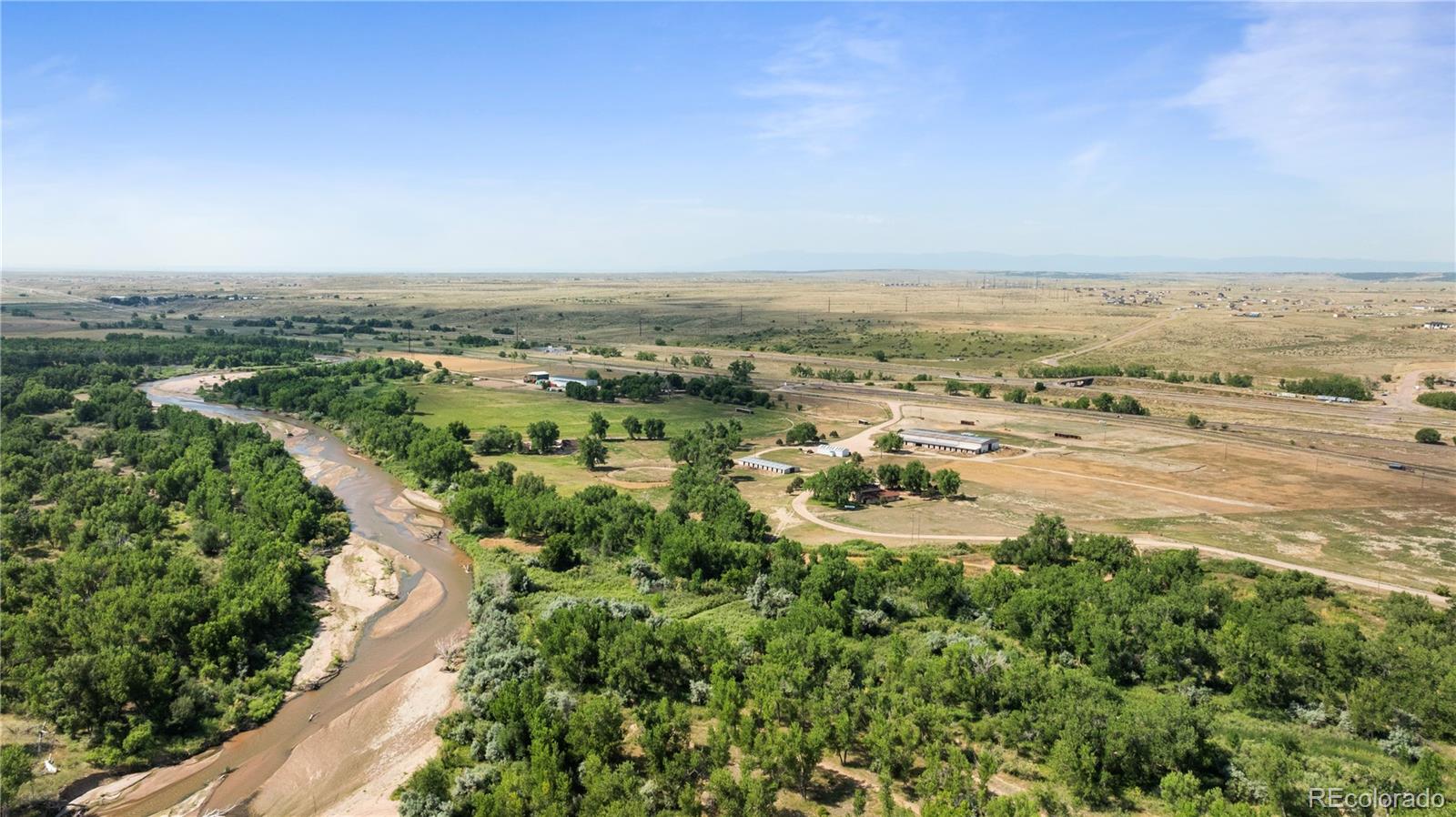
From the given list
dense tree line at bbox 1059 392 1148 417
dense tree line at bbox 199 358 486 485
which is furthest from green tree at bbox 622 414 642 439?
dense tree line at bbox 1059 392 1148 417

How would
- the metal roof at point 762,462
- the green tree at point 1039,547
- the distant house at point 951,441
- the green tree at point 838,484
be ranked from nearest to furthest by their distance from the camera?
the green tree at point 1039,547
the green tree at point 838,484
the metal roof at point 762,462
the distant house at point 951,441

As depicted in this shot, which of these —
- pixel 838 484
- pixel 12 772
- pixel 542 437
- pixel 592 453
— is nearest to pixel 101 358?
pixel 542 437

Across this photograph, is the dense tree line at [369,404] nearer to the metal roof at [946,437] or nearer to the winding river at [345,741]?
the winding river at [345,741]

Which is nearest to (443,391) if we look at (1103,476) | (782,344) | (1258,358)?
(782,344)

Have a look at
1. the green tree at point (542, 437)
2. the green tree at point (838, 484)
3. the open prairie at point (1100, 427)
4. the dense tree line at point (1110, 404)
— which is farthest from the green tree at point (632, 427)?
the dense tree line at point (1110, 404)

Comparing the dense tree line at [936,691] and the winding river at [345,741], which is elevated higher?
the dense tree line at [936,691]

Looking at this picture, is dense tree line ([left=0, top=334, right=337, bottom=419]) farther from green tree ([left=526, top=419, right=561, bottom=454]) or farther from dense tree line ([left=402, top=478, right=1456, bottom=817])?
dense tree line ([left=402, top=478, right=1456, bottom=817])
